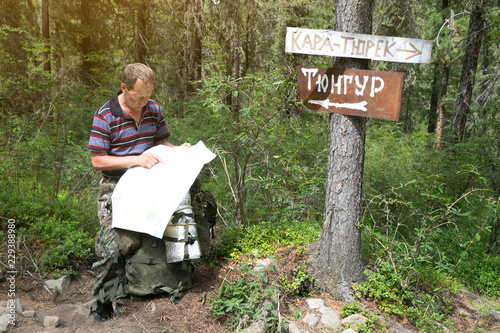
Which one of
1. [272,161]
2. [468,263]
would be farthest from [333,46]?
[468,263]

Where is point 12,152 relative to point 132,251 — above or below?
above

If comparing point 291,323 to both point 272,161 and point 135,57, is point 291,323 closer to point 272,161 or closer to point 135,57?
point 272,161

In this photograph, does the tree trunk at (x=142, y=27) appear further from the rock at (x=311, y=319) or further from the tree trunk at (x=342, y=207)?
the rock at (x=311, y=319)

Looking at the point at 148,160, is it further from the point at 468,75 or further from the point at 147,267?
the point at 468,75

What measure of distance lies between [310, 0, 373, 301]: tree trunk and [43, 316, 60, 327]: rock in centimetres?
237

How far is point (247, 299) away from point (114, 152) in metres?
1.75

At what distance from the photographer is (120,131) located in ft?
9.12

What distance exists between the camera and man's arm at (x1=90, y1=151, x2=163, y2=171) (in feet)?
8.79

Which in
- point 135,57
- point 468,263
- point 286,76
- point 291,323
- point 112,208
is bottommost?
point 468,263

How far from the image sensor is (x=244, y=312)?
2.54 m

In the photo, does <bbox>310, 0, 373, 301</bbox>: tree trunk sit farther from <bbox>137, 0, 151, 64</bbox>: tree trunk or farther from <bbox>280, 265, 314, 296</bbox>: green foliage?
<bbox>137, 0, 151, 64</bbox>: tree trunk

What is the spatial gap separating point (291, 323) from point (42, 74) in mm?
5149

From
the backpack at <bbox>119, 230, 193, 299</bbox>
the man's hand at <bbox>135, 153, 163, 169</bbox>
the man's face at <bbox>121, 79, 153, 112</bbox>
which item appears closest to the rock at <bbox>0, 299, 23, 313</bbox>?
the backpack at <bbox>119, 230, 193, 299</bbox>

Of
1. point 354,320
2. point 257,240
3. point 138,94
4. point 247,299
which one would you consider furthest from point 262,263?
point 138,94
